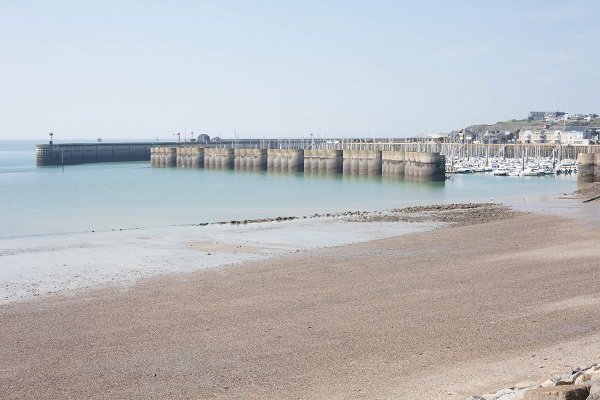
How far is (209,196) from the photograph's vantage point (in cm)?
5572

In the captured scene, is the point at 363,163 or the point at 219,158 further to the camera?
the point at 219,158

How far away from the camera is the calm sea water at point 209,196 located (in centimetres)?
4012

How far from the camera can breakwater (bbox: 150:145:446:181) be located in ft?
229

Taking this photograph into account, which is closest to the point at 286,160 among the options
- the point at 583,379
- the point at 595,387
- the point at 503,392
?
the point at 503,392

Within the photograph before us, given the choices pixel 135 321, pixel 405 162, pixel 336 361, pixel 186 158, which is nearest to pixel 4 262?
pixel 135 321

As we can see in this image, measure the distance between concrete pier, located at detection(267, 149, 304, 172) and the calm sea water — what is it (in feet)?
10.9

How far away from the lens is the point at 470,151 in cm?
11956

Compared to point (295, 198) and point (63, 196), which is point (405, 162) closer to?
point (295, 198)

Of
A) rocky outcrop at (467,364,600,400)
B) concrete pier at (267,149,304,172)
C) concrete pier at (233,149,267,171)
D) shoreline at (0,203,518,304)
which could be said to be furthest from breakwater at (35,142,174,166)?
rocky outcrop at (467,364,600,400)

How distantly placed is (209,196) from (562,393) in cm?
4916

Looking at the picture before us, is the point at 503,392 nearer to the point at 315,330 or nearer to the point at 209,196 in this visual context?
the point at 315,330

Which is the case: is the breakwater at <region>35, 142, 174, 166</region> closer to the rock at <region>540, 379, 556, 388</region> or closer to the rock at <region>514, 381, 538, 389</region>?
the rock at <region>514, 381, 538, 389</region>

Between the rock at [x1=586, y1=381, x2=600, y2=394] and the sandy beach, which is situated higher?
the rock at [x1=586, y1=381, x2=600, y2=394]

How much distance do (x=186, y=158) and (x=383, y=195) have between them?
183ft
